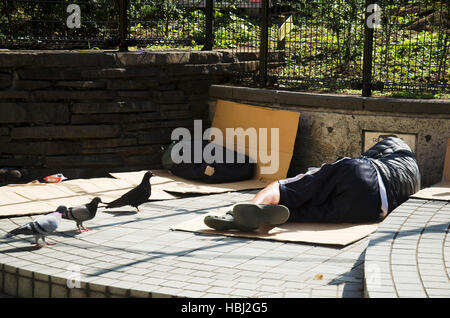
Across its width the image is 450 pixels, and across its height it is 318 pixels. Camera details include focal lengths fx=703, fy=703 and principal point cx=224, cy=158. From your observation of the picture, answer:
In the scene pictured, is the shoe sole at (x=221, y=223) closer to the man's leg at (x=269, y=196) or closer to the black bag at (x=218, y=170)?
the man's leg at (x=269, y=196)

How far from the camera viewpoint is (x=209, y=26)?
10.4m

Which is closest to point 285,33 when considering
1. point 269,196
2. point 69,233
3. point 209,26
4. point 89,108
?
point 209,26

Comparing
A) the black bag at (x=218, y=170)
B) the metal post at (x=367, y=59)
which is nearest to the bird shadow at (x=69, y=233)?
the black bag at (x=218, y=170)

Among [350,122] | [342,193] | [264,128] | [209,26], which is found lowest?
[342,193]

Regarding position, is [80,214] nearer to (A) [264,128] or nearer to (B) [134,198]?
(B) [134,198]

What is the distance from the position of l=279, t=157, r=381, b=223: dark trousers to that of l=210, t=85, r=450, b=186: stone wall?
5.07ft

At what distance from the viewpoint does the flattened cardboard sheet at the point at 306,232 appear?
618cm

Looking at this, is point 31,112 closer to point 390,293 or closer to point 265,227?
point 265,227

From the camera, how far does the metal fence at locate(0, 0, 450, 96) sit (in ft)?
29.1

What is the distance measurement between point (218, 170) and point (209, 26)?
8.64ft

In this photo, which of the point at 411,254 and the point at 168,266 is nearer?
the point at 411,254

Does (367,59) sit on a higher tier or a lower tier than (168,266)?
higher

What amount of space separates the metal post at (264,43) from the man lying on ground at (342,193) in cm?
298

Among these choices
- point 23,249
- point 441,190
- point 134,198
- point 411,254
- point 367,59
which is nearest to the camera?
point 411,254
